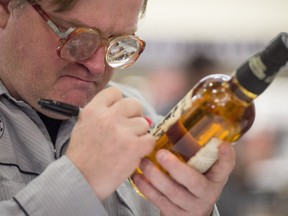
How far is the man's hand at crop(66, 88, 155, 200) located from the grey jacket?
0.08 ft


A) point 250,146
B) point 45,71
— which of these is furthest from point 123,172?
point 250,146

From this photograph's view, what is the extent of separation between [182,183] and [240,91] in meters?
0.22

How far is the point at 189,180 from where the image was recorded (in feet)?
3.38

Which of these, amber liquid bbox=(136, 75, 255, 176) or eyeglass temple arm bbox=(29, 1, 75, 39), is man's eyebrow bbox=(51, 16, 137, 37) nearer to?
eyeglass temple arm bbox=(29, 1, 75, 39)

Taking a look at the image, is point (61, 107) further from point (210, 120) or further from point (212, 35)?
point (212, 35)

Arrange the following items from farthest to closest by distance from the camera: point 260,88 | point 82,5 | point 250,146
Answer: point 250,146 → point 82,5 → point 260,88

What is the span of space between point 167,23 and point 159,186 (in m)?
5.64

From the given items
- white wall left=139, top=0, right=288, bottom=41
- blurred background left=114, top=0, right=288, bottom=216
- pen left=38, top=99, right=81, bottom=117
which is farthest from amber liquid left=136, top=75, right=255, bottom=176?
A: white wall left=139, top=0, right=288, bottom=41

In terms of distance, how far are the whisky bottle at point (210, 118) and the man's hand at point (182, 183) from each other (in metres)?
0.02

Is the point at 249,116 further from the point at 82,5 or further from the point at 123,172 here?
the point at 82,5

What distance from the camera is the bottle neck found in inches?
38.3

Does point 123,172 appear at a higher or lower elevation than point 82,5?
lower

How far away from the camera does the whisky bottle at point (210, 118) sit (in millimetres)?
983

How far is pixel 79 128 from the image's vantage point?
1.08m
